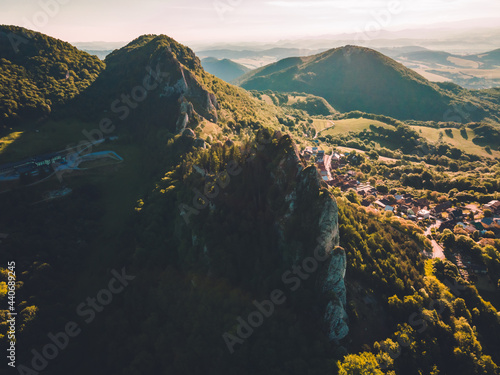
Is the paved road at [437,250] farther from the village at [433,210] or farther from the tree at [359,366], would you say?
the tree at [359,366]

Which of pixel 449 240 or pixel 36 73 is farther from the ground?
pixel 36 73

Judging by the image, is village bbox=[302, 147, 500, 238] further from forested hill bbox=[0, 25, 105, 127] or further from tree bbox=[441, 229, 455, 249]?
forested hill bbox=[0, 25, 105, 127]

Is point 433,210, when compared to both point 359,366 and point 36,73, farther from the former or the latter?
point 36,73

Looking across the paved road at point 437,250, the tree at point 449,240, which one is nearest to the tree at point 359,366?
the paved road at point 437,250

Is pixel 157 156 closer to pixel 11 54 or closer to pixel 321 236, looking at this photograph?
pixel 321 236

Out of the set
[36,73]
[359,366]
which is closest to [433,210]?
[359,366]

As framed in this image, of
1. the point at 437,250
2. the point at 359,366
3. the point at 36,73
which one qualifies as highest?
the point at 36,73

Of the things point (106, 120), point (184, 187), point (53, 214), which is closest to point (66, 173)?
point (53, 214)

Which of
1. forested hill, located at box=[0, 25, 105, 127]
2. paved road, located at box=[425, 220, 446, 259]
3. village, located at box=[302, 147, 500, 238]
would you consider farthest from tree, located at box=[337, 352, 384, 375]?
forested hill, located at box=[0, 25, 105, 127]
